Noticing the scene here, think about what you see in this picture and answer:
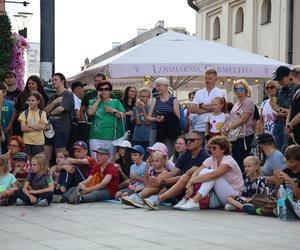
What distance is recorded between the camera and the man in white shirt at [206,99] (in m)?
14.0

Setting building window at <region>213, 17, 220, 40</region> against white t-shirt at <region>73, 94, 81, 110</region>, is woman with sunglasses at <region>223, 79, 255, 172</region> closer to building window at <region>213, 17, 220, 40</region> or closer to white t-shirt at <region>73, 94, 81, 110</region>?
white t-shirt at <region>73, 94, 81, 110</region>

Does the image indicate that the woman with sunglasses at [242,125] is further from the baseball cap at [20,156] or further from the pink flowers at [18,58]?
the pink flowers at [18,58]

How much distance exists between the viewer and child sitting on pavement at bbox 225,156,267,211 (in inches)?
453

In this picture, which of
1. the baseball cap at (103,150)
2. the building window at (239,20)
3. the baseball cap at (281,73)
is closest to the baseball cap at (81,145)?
the baseball cap at (103,150)

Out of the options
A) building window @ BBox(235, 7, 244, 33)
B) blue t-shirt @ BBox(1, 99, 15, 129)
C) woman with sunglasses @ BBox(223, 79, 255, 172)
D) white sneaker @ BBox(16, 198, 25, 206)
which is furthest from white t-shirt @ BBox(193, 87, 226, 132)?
building window @ BBox(235, 7, 244, 33)

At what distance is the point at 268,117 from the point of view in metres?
13.4

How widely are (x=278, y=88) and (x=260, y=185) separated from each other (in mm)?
2390

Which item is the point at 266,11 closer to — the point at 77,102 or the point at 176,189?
the point at 77,102

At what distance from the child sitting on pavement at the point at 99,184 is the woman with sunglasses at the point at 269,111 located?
2.52 m

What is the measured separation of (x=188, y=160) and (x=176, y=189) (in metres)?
0.70

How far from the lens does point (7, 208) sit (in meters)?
12.2

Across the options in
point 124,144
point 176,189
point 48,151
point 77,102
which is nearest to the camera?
point 176,189

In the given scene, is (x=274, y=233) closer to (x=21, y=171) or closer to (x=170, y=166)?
(x=170, y=166)

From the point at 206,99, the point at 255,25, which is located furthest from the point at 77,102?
the point at 255,25
